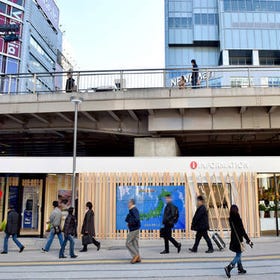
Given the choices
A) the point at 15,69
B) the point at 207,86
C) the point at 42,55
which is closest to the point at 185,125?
the point at 207,86

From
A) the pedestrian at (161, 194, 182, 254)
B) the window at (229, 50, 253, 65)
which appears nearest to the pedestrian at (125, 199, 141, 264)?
the pedestrian at (161, 194, 182, 254)

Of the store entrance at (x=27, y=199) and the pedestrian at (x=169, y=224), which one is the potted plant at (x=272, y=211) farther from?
the store entrance at (x=27, y=199)

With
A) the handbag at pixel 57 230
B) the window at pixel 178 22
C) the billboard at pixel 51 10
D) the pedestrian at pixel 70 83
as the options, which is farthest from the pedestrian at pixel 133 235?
the window at pixel 178 22

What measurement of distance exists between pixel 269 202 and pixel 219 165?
2.69 m

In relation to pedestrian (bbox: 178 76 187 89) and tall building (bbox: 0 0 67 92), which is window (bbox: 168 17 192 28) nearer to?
tall building (bbox: 0 0 67 92)

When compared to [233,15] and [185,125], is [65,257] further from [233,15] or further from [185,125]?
[233,15]

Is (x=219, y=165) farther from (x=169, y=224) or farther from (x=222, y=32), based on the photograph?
(x=222, y=32)

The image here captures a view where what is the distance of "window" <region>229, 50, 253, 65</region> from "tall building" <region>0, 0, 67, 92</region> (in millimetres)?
30111

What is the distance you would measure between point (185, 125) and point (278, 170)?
Result: 171 inches

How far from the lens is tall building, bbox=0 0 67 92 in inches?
1852

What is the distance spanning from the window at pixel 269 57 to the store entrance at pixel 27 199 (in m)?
Result: 51.2

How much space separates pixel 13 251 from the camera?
11719 millimetres

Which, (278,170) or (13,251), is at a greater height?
(278,170)

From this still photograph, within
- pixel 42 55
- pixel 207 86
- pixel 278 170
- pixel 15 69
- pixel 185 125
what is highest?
pixel 42 55
